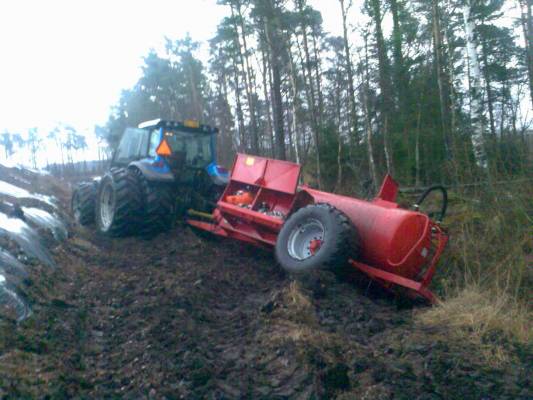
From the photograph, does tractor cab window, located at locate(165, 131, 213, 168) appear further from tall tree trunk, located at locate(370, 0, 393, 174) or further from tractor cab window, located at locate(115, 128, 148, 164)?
tall tree trunk, located at locate(370, 0, 393, 174)

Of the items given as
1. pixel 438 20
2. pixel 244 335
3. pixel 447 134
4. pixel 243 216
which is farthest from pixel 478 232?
pixel 438 20

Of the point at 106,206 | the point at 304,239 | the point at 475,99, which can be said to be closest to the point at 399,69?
the point at 475,99

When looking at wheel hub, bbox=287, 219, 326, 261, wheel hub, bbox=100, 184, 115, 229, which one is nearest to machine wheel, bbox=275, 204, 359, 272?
wheel hub, bbox=287, 219, 326, 261

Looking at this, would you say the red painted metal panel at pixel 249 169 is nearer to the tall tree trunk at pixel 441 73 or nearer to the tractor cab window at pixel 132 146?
the tractor cab window at pixel 132 146

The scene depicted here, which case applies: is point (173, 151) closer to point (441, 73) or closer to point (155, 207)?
point (155, 207)

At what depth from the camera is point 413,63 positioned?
1681 cm

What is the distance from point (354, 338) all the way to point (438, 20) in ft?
44.0

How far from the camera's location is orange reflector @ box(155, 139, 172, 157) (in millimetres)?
10352

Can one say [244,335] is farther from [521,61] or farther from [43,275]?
[521,61]

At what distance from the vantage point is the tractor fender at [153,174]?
9.77m

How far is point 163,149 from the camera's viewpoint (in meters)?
10.4

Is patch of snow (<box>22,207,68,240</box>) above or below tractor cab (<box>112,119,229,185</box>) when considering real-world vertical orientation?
below

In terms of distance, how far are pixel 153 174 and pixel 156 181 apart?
130mm

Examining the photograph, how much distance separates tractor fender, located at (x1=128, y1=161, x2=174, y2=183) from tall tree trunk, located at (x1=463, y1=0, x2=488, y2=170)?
5004mm
